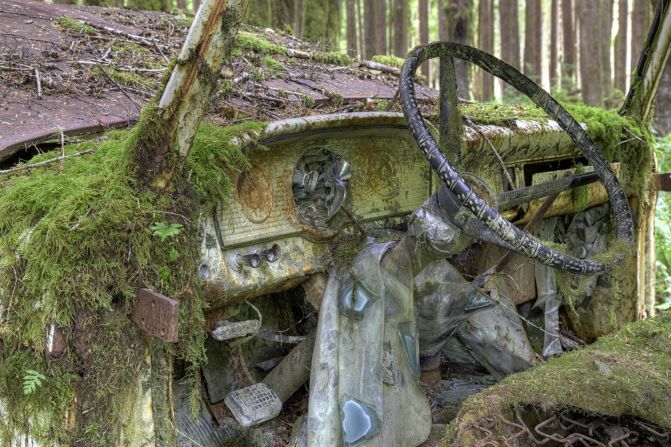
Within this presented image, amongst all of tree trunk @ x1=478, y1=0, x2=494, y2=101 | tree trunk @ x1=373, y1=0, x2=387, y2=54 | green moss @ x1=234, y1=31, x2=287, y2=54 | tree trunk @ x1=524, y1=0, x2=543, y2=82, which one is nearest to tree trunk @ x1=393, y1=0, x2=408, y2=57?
tree trunk @ x1=373, y1=0, x2=387, y2=54

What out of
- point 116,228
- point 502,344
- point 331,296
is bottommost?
point 502,344

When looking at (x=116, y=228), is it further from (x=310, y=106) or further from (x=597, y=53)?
(x=597, y=53)

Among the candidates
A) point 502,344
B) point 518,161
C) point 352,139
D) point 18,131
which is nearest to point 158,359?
point 18,131

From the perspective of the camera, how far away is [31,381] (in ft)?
5.10

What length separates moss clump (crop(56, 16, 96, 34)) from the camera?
3406mm

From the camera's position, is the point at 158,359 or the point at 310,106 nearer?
the point at 158,359

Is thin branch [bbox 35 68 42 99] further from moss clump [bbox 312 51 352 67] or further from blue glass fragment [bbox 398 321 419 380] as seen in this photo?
moss clump [bbox 312 51 352 67]

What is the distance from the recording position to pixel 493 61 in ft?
7.47

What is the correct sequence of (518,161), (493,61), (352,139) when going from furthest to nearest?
1. (518,161)
2. (352,139)
3. (493,61)

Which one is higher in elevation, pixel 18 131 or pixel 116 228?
pixel 18 131

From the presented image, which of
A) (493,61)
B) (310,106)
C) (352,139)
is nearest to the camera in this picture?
(493,61)

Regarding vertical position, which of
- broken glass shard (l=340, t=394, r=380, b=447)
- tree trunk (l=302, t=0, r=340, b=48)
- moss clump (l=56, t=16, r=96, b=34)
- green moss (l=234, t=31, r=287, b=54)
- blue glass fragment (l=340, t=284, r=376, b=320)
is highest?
tree trunk (l=302, t=0, r=340, b=48)

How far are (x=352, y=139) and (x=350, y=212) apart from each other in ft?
0.96

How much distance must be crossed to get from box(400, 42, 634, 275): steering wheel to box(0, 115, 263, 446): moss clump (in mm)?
735
